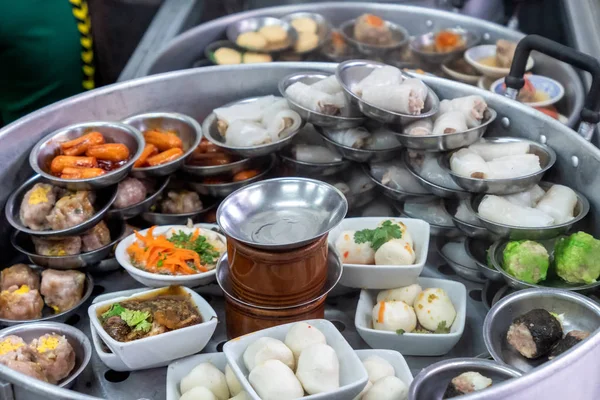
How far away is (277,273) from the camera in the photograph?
1846mm

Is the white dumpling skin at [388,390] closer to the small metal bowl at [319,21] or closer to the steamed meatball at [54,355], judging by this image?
the steamed meatball at [54,355]

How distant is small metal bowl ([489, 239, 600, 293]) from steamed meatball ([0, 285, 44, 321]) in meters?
1.52

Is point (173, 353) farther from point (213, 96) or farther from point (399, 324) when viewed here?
point (213, 96)

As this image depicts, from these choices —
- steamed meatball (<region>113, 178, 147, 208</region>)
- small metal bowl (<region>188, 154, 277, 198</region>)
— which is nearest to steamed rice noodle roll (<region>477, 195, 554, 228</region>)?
small metal bowl (<region>188, 154, 277, 198</region>)

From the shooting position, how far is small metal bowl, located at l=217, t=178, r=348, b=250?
1.90 metres

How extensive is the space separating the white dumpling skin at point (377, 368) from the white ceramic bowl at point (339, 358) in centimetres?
9

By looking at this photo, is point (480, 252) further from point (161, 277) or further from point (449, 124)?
point (161, 277)

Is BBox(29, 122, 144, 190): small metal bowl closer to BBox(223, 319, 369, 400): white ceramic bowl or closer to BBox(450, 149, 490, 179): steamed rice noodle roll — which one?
BBox(223, 319, 369, 400): white ceramic bowl

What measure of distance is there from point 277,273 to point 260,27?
8.11 ft

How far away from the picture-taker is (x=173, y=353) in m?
1.94

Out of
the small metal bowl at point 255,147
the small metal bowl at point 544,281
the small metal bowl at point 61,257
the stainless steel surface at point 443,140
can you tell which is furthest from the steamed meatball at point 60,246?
the small metal bowl at point 544,281

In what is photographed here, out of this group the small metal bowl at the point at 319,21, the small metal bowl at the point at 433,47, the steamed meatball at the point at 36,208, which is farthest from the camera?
the small metal bowl at the point at 319,21

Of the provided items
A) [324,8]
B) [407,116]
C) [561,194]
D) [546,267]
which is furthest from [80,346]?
[324,8]

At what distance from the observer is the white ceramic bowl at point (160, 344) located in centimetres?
186
